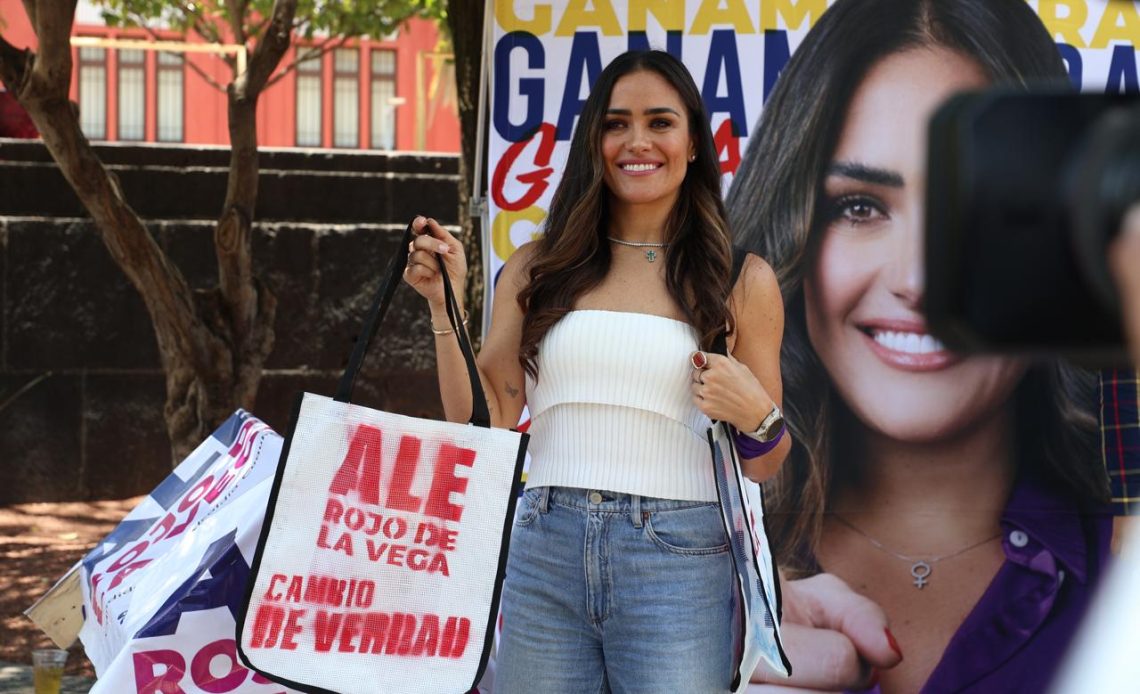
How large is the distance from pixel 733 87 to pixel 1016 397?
1192 millimetres

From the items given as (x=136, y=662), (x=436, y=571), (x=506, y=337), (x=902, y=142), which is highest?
(x=902, y=142)

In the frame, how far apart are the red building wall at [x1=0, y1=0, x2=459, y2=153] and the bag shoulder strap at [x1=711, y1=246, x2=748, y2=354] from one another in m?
18.4

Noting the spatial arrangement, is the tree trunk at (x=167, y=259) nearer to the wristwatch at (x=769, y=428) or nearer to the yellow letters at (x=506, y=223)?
the yellow letters at (x=506, y=223)

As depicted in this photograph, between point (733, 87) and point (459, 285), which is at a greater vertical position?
point (733, 87)

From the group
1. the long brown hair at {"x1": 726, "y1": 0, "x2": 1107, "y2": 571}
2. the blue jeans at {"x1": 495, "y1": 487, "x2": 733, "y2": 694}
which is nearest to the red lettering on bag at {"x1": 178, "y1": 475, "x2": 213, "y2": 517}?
the blue jeans at {"x1": 495, "y1": 487, "x2": 733, "y2": 694}

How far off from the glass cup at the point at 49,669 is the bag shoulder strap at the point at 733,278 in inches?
101

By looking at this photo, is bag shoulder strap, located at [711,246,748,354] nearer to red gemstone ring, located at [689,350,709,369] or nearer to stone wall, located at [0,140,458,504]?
red gemstone ring, located at [689,350,709,369]

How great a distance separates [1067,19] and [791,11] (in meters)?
0.75

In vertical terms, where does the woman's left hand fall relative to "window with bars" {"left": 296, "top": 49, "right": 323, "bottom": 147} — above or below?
below

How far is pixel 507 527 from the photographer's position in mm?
2629

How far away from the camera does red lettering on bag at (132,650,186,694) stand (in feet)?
9.95

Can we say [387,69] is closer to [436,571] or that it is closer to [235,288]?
[235,288]

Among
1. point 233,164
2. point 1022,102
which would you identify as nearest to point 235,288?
point 233,164

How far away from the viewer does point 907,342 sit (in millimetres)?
4254
